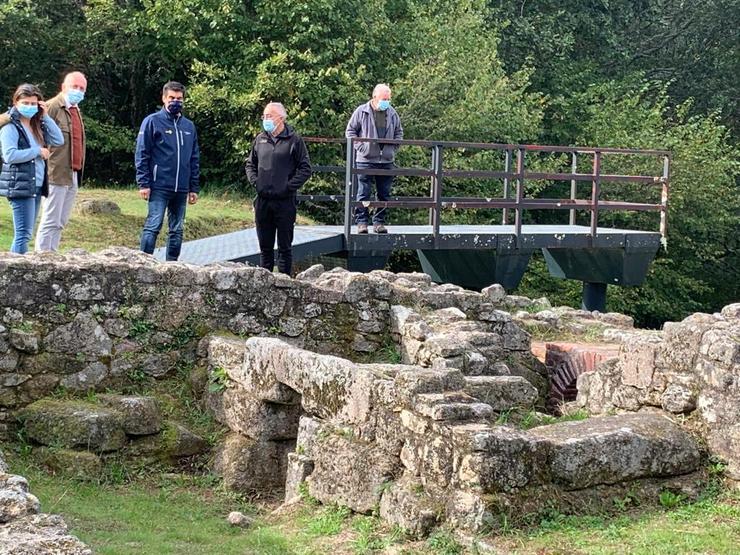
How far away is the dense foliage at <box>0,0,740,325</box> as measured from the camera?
68.9 ft

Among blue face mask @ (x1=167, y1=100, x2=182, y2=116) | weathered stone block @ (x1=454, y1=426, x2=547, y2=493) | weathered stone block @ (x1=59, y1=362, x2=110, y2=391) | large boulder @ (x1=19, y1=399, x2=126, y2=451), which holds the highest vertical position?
blue face mask @ (x1=167, y1=100, x2=182, y2=116)

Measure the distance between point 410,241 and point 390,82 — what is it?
9.20 meters

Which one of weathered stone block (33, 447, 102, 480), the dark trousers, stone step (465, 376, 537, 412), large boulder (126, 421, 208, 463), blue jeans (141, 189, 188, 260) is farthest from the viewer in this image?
the dark trousers

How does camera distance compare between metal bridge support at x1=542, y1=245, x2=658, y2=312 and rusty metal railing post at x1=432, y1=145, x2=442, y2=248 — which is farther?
metal bridge support at x1=542, y1=245, x2=658, y2=312

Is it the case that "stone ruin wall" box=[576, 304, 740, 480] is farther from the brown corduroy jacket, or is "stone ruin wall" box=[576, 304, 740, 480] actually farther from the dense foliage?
the dense foliage

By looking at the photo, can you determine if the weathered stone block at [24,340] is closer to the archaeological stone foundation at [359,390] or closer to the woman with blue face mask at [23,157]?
the archaeological stone foundation at [359,390]

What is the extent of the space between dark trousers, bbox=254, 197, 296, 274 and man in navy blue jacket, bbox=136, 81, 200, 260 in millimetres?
704

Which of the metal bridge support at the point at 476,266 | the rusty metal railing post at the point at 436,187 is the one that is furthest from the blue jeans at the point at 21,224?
the metal bridge support at the point at 476,266

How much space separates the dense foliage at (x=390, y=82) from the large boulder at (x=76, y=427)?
13117 mm

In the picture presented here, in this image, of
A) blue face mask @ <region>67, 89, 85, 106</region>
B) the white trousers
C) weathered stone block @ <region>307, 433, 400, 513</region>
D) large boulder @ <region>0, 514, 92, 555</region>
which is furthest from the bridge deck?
large boulder @ <region>0, 514, 92, 555</region>

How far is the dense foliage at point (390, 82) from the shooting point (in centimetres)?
2102

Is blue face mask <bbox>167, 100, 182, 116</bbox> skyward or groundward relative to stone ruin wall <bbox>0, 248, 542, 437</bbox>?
skyward

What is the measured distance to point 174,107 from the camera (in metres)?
9.87

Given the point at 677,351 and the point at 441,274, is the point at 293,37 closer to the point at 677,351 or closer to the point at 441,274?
the point at 441,274
